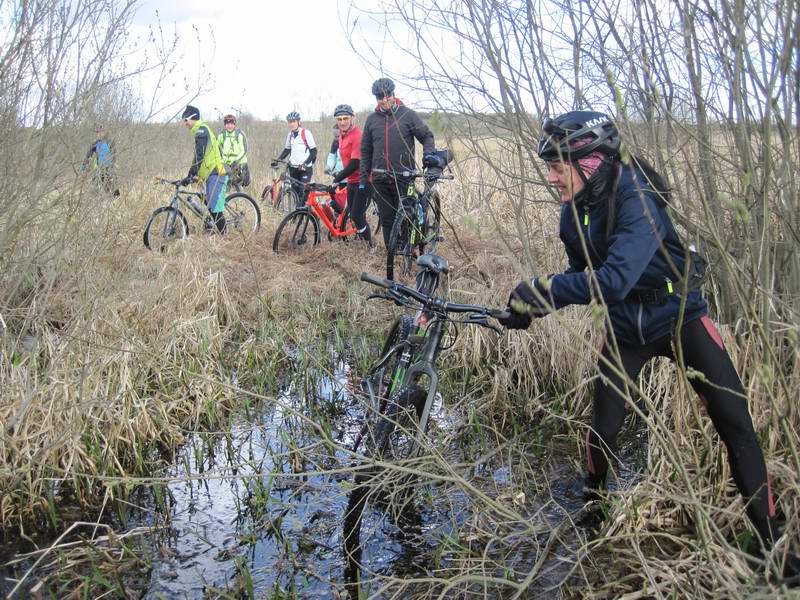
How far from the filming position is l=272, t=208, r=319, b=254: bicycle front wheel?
10.5 meters

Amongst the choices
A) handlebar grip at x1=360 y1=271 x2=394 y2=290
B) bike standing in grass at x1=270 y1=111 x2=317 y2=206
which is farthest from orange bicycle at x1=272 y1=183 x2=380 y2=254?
handlebar grip at x1=360 y1=271 x2=394 y2=290

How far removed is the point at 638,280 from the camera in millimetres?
2924

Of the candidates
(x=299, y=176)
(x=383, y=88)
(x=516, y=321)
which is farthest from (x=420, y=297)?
(x=299, y=176)

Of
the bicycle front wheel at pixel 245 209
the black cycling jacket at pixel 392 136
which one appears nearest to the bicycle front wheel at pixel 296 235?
the bicycle front wheel at pixel 245 209

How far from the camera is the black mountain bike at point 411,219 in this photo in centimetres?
820

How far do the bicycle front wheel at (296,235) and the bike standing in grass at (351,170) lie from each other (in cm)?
54

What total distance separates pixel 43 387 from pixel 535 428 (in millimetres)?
2899

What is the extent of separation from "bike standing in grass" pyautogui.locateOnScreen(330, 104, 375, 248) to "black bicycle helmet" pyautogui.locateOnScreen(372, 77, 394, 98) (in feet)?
3.87

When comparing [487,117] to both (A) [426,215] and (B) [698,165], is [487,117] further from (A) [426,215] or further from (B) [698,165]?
(A) [426,215]

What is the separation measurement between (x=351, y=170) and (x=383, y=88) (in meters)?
1.71

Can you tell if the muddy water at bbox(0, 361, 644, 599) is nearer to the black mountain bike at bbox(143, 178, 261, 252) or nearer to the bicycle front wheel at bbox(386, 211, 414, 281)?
the bicycle front wheel at bbox(386, 211, 414, 281)

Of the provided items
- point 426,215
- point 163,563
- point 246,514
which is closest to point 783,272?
point 246,514

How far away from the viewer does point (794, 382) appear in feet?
10.8

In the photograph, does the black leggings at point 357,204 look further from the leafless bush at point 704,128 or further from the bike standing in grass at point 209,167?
the leafless bush at point 704,128
